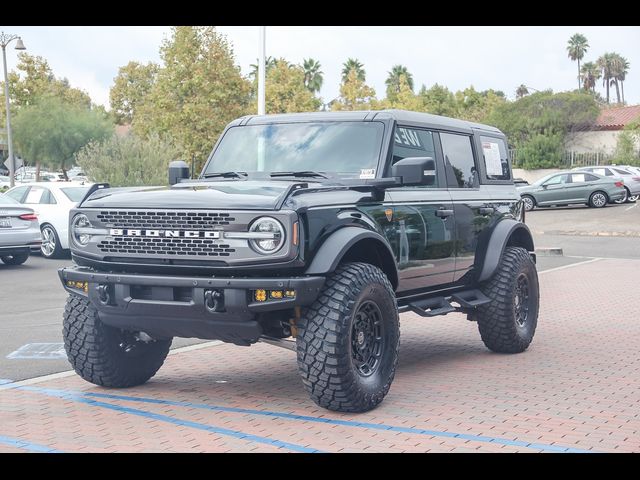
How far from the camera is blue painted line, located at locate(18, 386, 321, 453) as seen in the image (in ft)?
20.2

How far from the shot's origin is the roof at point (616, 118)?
56.7 m

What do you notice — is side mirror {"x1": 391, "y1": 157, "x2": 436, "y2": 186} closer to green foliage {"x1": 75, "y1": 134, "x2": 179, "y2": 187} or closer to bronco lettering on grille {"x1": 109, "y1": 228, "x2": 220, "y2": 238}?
bronco lettering on grille {"x1": 109, "y1": 228, "x2": 220, "y2": 238}

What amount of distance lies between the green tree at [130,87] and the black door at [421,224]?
84.6 meters

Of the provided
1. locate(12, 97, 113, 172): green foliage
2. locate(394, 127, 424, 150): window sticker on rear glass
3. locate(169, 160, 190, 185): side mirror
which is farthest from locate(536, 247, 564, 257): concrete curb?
locate(12, 97, 113, 172): green foliage

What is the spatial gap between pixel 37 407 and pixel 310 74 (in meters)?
95.7

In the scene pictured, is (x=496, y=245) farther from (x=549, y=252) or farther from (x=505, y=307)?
(x=549, y=252)

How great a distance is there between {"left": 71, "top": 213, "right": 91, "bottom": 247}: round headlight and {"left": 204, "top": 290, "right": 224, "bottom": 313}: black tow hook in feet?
3.99

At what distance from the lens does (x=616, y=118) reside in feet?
195

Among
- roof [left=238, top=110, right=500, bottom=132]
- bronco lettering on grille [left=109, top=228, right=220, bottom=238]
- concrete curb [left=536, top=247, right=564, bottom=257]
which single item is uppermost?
roof [left=238, top=110, right=500, bottom=132]

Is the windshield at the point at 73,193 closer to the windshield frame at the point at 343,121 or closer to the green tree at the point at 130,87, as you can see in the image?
the windshield frame at the point at 343,121

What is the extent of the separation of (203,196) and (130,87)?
88.5 m

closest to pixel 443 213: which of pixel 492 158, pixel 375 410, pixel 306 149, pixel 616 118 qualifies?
pixel 306 149

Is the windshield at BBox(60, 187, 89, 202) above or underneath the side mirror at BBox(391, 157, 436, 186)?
underneath
